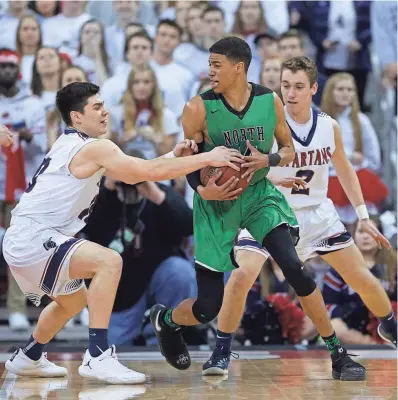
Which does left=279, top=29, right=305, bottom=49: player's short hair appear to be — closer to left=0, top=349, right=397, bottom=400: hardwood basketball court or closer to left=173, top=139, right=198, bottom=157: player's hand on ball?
left=0, top=349, right=397, bottom=400: hardwood basketball court

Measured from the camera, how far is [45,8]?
9.18 metres

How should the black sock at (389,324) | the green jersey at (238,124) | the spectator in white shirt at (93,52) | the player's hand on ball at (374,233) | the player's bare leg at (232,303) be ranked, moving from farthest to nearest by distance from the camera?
the spectator in white shirt at (93,52)
the black sock at (389,324)
the player's hand on ball at (374,233)
the player's bare leg at (232,303)
the green jersey at (238,124)

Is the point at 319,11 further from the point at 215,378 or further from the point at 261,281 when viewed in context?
the point at 215,378

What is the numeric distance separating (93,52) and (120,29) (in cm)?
44

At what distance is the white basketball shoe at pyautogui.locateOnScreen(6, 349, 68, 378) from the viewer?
17.6 ft

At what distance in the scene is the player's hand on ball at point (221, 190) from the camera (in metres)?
4.84

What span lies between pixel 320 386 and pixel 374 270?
2636mm

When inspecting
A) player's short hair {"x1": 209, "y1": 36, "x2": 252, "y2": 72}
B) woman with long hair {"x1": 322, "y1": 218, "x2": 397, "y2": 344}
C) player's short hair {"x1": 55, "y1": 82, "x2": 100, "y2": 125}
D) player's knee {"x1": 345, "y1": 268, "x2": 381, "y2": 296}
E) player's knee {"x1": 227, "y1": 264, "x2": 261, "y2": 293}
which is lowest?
woman with long hair {"x1": 322, "y1": 218, "x2": 397, "y2": 344}

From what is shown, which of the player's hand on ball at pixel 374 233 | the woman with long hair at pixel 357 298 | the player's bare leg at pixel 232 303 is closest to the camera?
the player's bare leg at pixel 232 303

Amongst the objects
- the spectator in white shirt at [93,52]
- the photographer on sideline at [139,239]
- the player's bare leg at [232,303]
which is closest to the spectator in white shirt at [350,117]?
the photographer on sideline at [139,239]

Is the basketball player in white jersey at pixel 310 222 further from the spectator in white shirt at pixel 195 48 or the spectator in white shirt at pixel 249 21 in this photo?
the spectator in white shirt at pixel 249 21

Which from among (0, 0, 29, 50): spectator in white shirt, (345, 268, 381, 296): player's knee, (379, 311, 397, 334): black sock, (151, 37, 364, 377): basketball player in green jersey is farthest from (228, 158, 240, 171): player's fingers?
(0, 0, 29, 50): spectator in white shirt

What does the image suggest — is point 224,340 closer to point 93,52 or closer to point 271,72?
point 271,72

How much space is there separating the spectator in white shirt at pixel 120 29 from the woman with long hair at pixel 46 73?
2.25 feet
